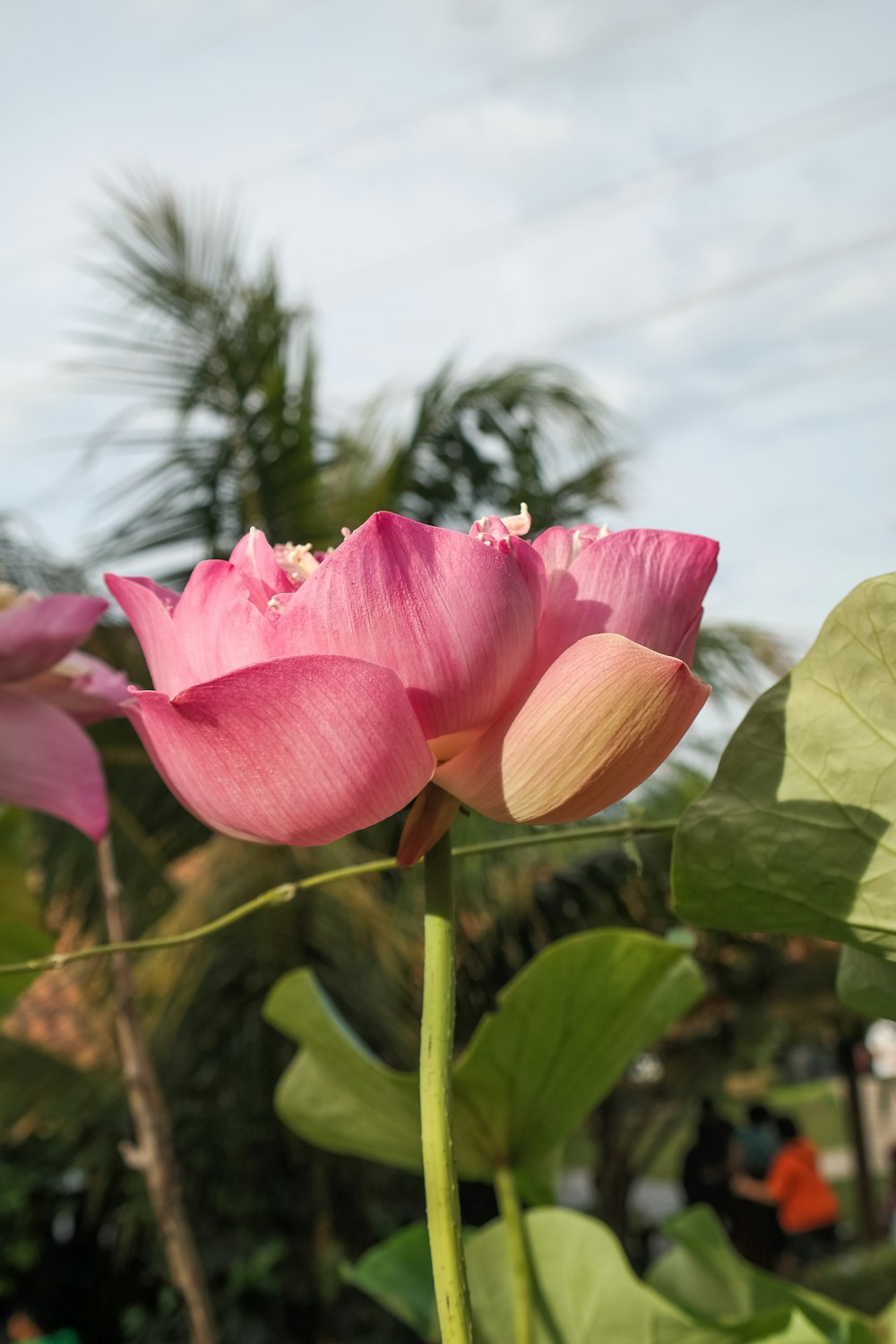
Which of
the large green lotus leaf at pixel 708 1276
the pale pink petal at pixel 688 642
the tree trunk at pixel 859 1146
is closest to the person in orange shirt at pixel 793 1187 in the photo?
the tree trunk at pixel 859 1146

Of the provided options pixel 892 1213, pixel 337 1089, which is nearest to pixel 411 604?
pixel 337 1089

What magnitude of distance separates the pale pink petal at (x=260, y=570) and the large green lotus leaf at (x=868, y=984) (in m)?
0.16

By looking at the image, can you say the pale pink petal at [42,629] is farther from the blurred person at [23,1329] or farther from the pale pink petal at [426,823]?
the blurred person at [23,1329]

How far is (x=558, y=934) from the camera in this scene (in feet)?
9.97

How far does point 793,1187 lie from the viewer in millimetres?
4039

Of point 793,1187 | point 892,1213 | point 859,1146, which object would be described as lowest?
point 859,1146

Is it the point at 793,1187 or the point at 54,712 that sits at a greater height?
the point at 54,712

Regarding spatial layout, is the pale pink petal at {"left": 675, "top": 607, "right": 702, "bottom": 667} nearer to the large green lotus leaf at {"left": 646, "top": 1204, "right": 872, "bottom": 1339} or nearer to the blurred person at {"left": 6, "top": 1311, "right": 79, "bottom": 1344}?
the large green lotus leaf at {"left": 646, "top": 1204, "right": 872, "bottom": 1339}

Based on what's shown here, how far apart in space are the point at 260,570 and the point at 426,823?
6 cm

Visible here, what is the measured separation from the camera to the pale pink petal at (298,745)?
185mm

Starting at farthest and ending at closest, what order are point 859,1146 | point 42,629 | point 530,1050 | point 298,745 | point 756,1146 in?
point 859,1146 → point 756,1146 → point 530,1050 → point 42,629 → point 298,745

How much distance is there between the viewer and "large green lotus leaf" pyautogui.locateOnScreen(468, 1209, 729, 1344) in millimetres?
486

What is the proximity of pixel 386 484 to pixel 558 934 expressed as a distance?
1.25 m

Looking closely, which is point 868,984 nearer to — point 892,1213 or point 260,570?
point 260,570
